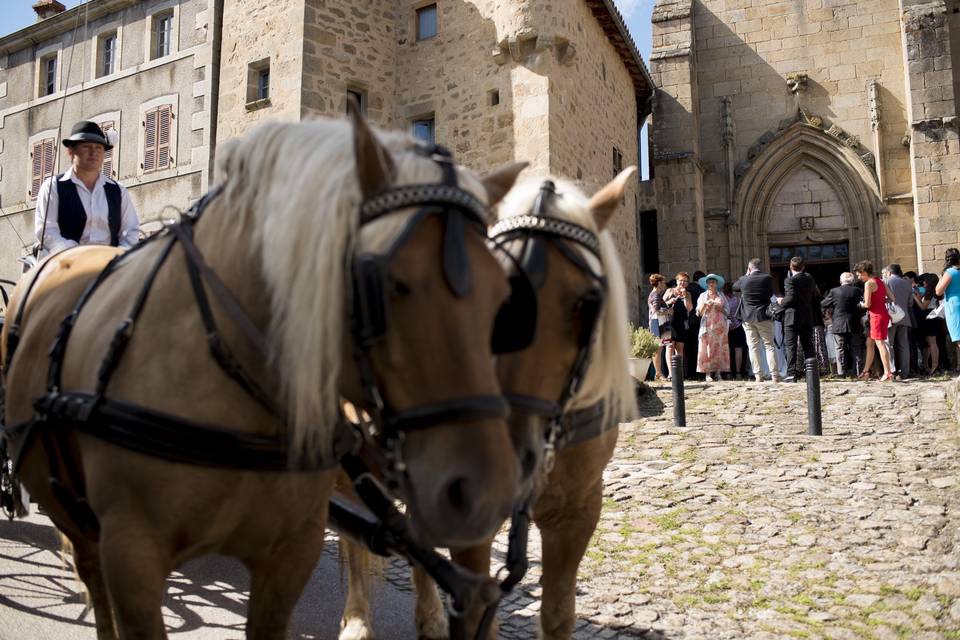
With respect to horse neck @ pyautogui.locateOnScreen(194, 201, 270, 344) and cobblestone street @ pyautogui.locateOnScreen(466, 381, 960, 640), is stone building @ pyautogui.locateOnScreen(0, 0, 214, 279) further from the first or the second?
horse neck @ pyautogui.locateOnScreen(194, 201, 270, 344)

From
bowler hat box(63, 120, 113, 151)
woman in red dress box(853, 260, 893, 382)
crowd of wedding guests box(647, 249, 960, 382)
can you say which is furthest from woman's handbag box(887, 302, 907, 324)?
bowler hat box(63, 120, 113, 151)

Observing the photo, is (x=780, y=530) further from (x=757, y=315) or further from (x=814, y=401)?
(x=757, y=315)

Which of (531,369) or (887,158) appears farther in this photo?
(887,158)

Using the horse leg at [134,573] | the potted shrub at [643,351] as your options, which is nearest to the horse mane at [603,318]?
the horse leg at [134,573]

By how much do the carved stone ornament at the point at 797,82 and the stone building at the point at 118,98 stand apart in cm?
1498

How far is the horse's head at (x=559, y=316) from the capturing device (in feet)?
7.31

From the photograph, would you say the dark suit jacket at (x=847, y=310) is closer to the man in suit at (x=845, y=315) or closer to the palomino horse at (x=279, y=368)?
the man in suit at (x=845, y=315)

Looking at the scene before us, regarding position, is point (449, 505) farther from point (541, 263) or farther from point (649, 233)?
point (649, 233)

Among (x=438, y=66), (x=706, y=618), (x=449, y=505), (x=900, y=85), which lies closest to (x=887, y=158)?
(x=900, y=85)

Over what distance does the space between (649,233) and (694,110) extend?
361 cm

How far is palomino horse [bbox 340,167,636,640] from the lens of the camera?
2283 mm

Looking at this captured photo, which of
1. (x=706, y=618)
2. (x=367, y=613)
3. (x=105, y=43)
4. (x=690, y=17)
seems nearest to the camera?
(x=367, y=613)

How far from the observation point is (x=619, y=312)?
252 cm

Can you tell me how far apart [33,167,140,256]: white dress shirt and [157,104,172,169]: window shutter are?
48.8 ft
